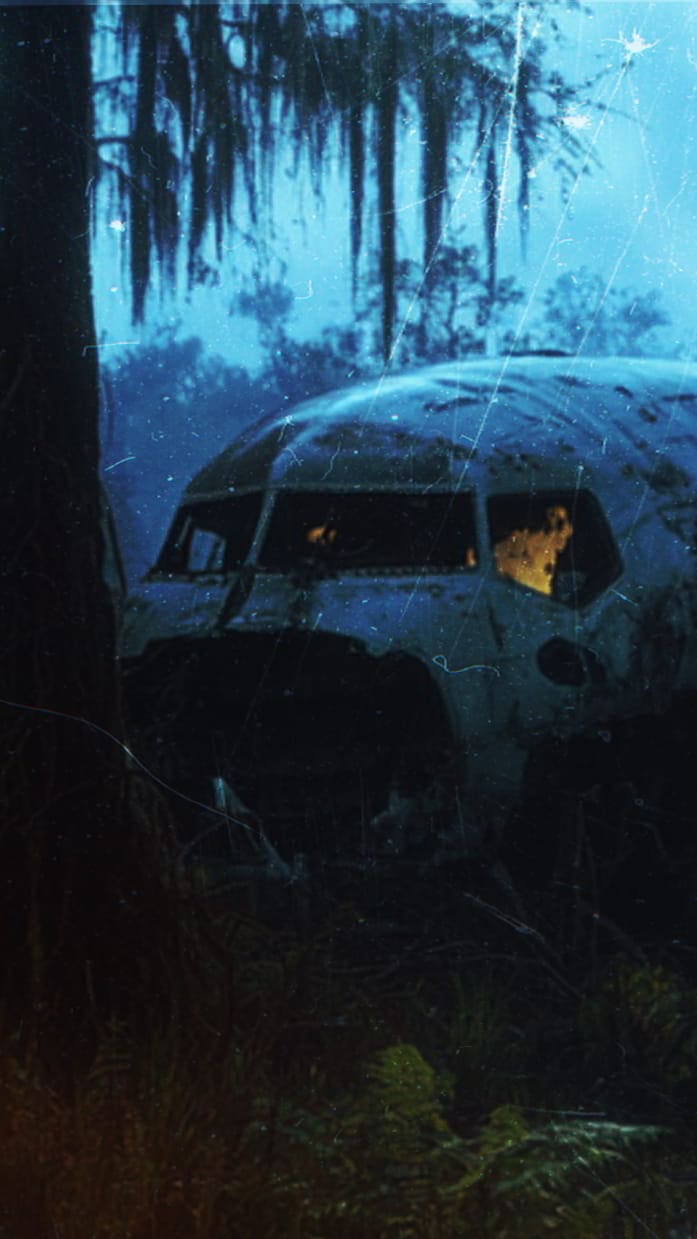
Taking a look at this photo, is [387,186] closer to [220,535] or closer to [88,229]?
[88,229]

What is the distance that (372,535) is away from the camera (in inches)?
83.9

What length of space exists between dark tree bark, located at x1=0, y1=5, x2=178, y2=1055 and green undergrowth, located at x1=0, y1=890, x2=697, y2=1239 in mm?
230

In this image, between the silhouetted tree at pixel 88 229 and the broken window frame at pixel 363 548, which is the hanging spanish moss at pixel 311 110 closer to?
the silhouetted tree at pixel 88 229

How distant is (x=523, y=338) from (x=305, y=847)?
1144mm

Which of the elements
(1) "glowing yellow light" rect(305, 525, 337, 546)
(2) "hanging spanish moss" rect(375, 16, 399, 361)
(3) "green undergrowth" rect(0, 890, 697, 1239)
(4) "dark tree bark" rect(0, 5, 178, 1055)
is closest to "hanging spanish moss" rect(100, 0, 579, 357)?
(2) "hanging spanish moss" rect(375, 16, 399, 361)

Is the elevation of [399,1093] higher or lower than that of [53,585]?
lower

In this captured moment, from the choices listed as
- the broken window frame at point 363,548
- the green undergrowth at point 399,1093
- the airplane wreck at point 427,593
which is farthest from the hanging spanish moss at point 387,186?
the green undergrowth at point 399,1093

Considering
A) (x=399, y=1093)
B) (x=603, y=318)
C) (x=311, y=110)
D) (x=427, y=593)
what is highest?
(x=311, y=110)

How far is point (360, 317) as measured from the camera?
2.14m

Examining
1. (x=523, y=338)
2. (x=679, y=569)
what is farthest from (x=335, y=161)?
(x=679, y=569)

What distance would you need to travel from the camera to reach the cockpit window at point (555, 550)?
2.11m

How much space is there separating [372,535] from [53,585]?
686 mm

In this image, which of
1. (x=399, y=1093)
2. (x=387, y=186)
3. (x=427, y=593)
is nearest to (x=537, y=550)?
(x=427, y=593)

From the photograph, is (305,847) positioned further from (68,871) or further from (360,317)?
(360,317)
